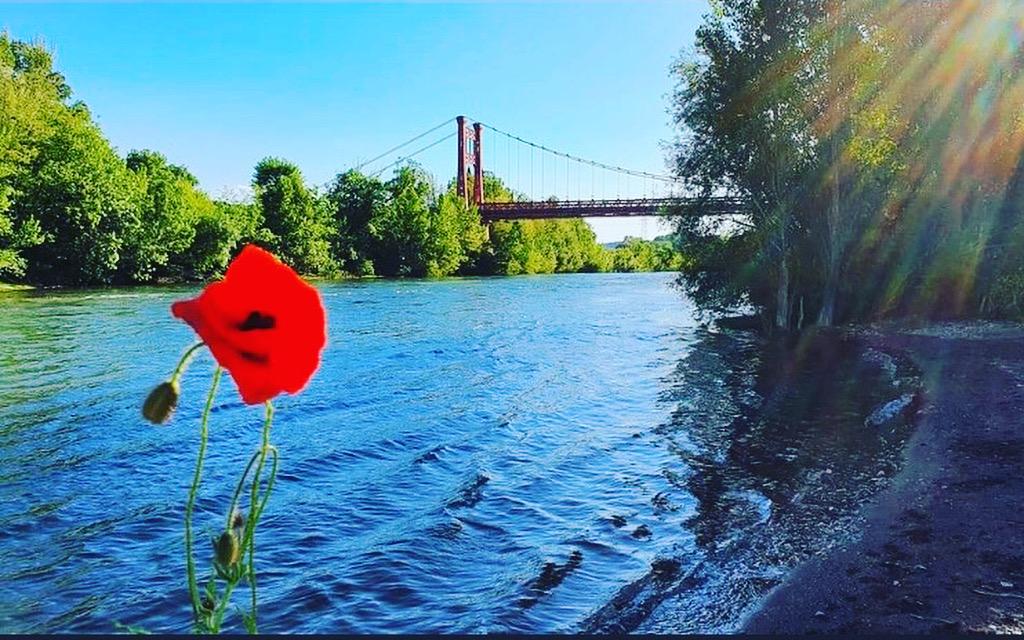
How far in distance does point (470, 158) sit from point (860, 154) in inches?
2961

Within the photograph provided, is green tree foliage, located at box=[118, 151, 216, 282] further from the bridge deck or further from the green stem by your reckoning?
the green stem

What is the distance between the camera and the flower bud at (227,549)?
1.74 m

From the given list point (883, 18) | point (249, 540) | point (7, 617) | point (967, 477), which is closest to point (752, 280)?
point (883, 18)

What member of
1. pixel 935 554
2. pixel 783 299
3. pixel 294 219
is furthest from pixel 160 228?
pixel 935 554

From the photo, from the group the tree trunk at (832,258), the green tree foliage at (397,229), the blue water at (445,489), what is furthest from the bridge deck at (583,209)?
the blue water at (445,489)

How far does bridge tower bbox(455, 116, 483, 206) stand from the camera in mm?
87875

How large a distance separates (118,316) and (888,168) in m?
25.2

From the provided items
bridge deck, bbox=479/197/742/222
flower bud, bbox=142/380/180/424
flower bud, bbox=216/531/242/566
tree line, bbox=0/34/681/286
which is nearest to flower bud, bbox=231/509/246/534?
flower bud, bbox=216/531/242/566

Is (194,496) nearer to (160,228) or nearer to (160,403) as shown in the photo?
(160,403)

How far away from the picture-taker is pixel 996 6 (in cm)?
1902

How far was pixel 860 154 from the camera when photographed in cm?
2133

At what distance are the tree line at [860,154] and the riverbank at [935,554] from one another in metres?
12.5

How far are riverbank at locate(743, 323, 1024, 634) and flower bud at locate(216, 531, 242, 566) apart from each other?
3.99 metres

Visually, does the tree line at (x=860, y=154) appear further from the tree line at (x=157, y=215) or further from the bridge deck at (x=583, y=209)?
the bridge deck at (x=583, y=209)
